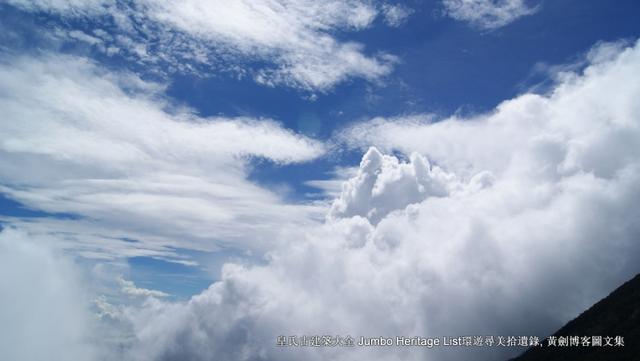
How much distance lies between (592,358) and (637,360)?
89.6 ft

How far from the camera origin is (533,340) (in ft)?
461

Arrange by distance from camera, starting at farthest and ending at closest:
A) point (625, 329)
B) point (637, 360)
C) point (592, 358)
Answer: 1. point (625, 329)
2. point (592, 358)
3. point (637, 360)

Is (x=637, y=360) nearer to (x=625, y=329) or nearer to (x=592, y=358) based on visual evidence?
(x=592, y=358)

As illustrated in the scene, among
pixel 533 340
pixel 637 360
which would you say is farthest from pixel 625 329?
pixel 533 340

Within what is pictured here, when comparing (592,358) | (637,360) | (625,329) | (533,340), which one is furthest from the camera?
(625,329)

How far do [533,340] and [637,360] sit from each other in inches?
1970

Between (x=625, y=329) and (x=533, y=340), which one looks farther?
(x=625, y=329)

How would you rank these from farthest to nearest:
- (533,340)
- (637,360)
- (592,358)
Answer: (592,358)
(637,360)
(533,340)

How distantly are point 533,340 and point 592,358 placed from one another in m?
65.1

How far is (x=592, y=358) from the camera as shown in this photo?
592 feet

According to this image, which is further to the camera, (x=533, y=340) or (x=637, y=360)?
(x=637, y=360)

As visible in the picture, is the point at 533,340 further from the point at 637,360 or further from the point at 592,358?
the point at 592,358

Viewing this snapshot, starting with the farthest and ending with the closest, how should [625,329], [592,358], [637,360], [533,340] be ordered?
[625,329], [592,358], [637,360], [533,340]

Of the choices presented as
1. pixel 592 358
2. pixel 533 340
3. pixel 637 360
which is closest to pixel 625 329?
pixel 592 358
